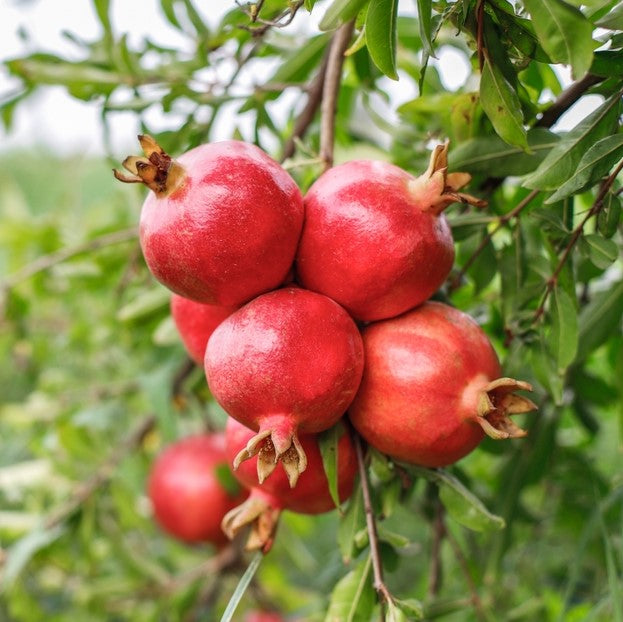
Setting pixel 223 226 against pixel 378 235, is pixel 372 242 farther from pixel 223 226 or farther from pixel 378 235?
pixel 223 226

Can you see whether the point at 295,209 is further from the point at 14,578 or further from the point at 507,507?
the point at 14,578

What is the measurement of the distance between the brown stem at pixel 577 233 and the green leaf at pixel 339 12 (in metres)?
0.28

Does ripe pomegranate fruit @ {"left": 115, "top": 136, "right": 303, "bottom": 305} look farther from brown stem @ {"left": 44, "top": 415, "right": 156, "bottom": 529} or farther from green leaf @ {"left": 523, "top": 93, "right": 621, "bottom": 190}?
brown stem @ {"left": 44, "top": 415, "right": 156, "bottom": 529}

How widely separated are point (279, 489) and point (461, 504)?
0.19m

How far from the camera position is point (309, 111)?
118cm

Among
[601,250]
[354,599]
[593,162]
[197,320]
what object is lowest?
[354,599]

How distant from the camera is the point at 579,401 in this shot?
4.15 feet

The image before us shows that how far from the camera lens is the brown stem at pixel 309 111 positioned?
1145 millimetres

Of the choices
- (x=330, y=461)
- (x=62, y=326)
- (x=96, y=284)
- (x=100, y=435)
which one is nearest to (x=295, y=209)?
(x=330, y=461)

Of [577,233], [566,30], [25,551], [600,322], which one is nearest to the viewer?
[566,30]

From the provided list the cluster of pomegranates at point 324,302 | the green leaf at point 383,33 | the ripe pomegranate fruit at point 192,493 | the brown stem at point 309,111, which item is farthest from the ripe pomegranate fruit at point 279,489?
the ripe pomegranate fruit at point 192,493

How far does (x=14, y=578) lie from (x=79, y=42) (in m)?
1.01

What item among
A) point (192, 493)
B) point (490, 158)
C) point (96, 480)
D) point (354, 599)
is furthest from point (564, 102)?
point (96, 480)

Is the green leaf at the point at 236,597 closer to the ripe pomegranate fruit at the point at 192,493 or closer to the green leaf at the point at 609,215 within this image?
the green leaf at the point at 609,215
